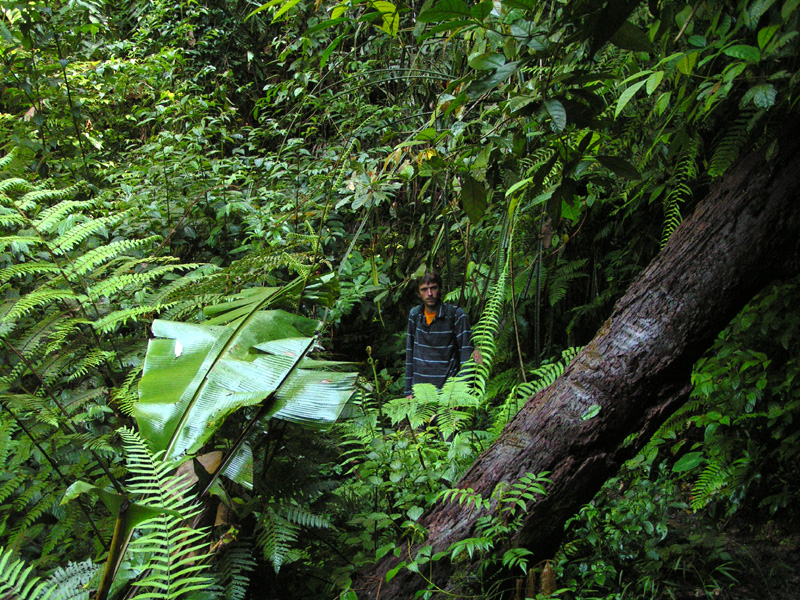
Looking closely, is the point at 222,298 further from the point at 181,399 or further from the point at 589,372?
the point at 589,372

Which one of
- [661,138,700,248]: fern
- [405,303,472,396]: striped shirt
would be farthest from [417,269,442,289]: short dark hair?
[661,138,700,248]: fern

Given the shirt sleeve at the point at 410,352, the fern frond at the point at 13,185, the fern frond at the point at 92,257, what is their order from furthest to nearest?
the shirt sleeve at the point at 410,352, the fern frond at the point at 13,185, the fern frond at the point at 92,257

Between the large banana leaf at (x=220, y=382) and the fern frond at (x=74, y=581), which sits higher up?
the large banana leaf at (x=220, y=382)

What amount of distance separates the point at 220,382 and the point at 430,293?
9.46ft

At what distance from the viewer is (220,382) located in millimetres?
1427

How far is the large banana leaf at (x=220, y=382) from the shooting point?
1307 mm

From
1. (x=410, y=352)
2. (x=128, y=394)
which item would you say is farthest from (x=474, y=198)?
(x=410, y=352)

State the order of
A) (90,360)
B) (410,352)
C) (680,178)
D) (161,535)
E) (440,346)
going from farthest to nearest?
1. (410,352)
2. (440,346)
3. (680,178)
4. (90,360)
5. (161,535)

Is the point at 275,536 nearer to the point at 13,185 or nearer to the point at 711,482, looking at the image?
the point at 13,185

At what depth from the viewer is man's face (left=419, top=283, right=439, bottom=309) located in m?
4.19

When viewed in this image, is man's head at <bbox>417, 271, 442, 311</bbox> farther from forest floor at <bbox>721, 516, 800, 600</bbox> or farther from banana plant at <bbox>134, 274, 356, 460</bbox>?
banana plant at <bbox>134, 274, 356, 460</bbox>

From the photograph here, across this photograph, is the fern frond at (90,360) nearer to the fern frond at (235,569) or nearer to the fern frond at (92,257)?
the fern frond at (92,257)

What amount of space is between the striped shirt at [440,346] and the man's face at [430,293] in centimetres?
8

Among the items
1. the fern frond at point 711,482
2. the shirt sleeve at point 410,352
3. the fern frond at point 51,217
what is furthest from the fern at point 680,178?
the fern frond at point 51,217
